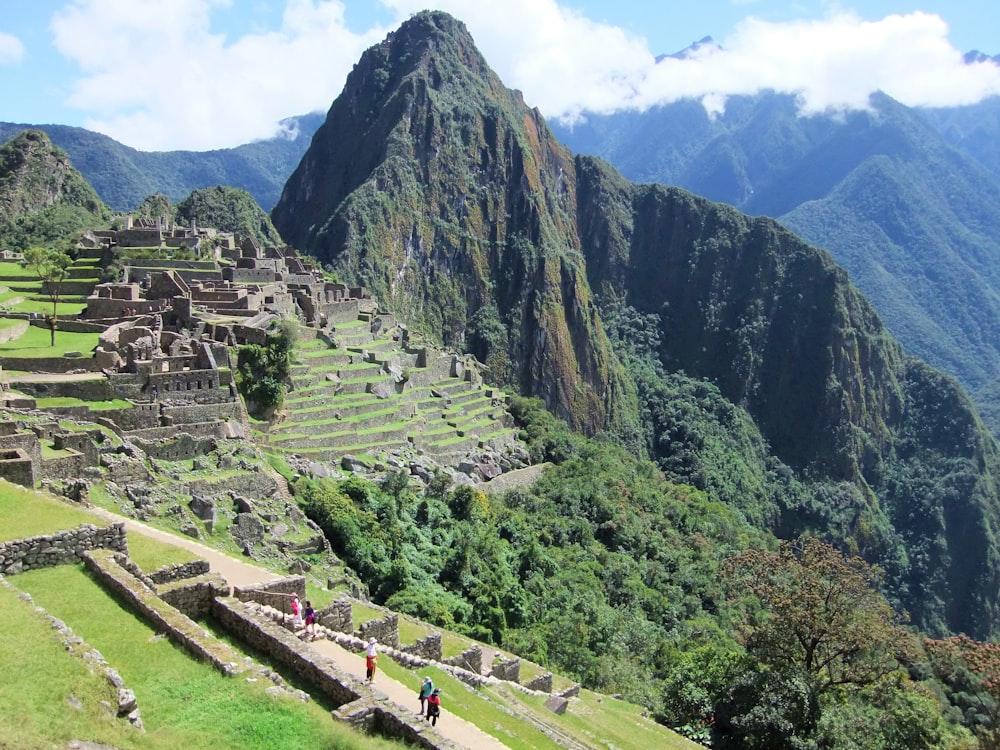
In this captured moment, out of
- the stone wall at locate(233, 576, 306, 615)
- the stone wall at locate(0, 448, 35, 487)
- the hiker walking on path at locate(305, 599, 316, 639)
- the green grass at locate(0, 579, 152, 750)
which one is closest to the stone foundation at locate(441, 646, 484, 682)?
the stone wall at locate(233, 576, 306, 615)

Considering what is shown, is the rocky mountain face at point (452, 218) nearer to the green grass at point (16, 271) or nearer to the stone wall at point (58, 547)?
the green grass at point (16, 271)

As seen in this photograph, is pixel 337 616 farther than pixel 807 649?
No

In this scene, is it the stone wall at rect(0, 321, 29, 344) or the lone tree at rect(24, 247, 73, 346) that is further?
the lone tree at rect(24, 247, 73, 346)

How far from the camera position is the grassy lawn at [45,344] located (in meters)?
31.9

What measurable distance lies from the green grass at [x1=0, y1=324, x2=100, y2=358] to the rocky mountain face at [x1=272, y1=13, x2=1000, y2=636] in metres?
85.0

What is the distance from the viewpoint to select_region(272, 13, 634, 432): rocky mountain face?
14688 cm

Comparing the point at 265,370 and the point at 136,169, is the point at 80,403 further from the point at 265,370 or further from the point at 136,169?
the point at 136,169

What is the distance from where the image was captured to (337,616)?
642 inches

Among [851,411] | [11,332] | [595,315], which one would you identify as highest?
[11,332]

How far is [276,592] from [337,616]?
1.97 meters

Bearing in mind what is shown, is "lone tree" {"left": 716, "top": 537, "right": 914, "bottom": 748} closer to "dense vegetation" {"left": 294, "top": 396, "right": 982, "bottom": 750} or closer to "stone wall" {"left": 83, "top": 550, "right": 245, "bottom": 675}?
"dense vegetation" {"left": 294, "top": 396, "right": 982, "bottom": 750}

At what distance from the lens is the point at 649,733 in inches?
933

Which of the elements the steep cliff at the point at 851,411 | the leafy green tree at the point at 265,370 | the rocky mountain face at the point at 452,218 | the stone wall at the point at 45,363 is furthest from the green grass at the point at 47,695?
the rocky mountain face at the point at 452,218

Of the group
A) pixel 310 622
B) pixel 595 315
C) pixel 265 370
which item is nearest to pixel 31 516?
pixel 310 622
